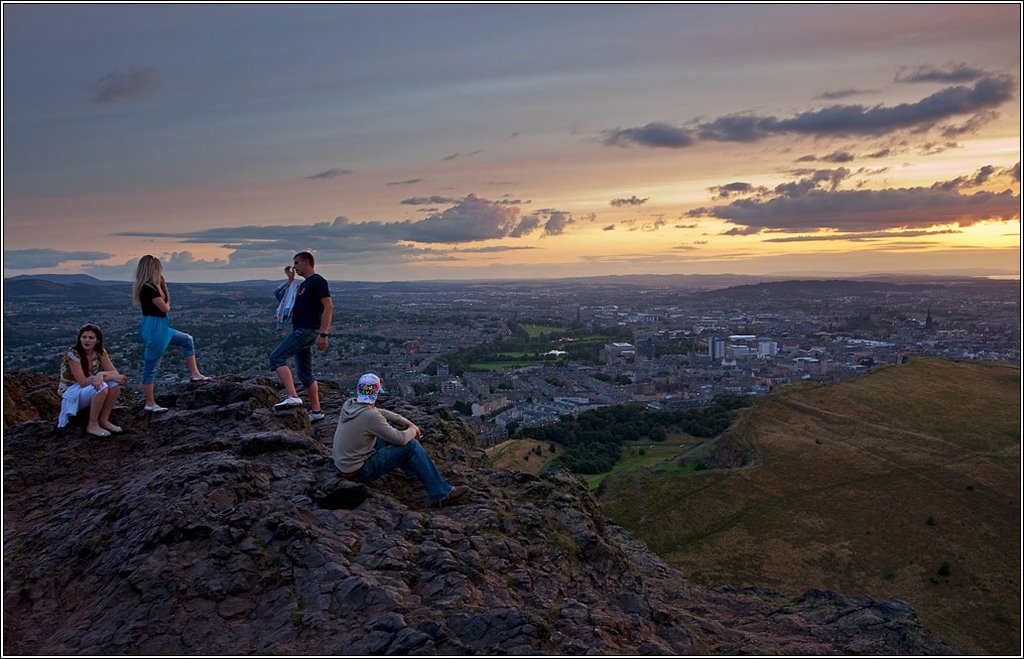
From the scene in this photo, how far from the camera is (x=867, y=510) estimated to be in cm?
3106

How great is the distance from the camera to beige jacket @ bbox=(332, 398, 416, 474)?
8.91 metres

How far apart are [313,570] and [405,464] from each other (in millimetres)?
2251

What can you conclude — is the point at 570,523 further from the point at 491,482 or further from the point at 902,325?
the point at 902,325

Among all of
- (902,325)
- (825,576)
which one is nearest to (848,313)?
(902,325)

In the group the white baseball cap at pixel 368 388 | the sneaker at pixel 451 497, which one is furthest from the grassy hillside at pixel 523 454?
the white baseball cap at pixel 368 388

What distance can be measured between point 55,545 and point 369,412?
4007 millimetres

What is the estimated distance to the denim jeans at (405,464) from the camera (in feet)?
30.1

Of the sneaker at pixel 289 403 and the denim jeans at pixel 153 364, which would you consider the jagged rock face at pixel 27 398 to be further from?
the sneaker at pixel 289 403

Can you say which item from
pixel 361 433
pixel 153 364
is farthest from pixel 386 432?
pixel 153 364

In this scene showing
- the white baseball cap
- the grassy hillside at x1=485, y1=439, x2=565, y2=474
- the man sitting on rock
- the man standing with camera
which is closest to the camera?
the white baseball cap

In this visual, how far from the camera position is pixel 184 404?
12781 millimetres

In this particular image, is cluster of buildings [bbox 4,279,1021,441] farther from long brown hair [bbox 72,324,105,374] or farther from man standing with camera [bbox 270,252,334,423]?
man standing with camera [bbox 270,252,334,423]

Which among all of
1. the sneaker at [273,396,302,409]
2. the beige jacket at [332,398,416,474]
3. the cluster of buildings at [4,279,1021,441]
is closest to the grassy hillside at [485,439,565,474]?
the cluster of buildings at [4,279,1021,441]

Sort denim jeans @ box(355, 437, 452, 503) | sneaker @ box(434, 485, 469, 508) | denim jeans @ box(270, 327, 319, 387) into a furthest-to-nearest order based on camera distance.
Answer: denim jeans @ box(270, 327, 319, 387)
sneaker @ box(434, 485, 469, 508)
denim jeans @ box(355, 437, 452, 503)
